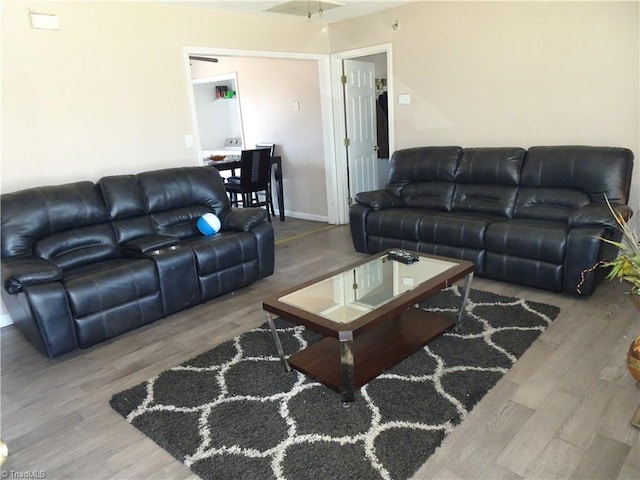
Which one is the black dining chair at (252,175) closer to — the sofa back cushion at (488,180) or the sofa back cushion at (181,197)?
the sofa back cushion at (181,197)

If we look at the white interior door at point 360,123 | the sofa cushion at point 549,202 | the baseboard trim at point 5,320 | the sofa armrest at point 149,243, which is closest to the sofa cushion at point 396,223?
the sofa cushion at point 549,202

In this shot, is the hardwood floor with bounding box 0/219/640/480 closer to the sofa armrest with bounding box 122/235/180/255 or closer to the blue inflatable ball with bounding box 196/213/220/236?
the sofa armrest with bounding box 122/235/180/255

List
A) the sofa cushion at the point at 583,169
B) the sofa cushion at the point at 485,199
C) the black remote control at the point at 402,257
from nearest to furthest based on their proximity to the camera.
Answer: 1. the black remote control at the point at 402,257
2. the sofa cushion at the point at 583,169
3. the sofa cushion at the point at 485,199

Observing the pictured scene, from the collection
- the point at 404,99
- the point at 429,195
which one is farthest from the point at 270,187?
the point at 429,195

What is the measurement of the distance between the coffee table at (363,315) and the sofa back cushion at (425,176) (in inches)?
57.8

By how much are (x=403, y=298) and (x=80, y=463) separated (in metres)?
1.68

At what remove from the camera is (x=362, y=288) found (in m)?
2.61

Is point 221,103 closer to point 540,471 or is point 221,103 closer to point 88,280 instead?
point 88,280

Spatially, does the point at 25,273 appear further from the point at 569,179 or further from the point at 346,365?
the point at 569,179

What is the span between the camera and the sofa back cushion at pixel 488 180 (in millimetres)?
3922

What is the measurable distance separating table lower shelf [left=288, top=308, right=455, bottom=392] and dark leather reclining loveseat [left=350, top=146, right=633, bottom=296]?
3.16ft

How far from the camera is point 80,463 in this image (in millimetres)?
1951

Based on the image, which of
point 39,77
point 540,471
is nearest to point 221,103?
point 39,77

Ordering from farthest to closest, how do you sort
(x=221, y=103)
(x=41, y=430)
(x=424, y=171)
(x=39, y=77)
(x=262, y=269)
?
(x=221, y=103) < (x=424, y=171) < (x=262, y=269) < (x=39, y=77) < (x=41, y=430)
